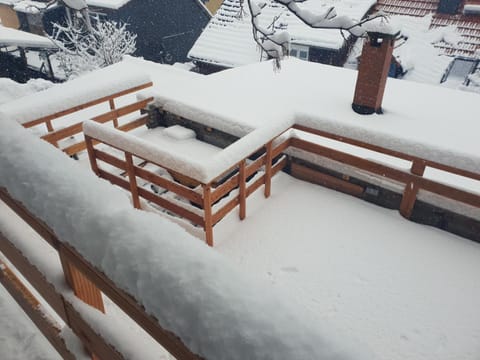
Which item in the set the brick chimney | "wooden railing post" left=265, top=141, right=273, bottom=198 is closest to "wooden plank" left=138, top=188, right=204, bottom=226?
"wooden railing post" left=265, top=141, right=273, bottom=198

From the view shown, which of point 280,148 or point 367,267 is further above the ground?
point 280,148

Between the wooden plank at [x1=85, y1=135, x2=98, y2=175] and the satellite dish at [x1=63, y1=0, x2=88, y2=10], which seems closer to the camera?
the wooden plank at [x1=85, y1=135, x2=98, y2=175]

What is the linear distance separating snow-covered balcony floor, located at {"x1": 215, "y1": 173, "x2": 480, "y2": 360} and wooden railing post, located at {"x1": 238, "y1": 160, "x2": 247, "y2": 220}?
144 millimetres

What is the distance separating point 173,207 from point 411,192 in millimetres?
3072

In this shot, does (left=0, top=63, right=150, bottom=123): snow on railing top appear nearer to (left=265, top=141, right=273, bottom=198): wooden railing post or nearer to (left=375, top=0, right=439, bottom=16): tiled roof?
(left=265, top=141, right=273, bottom=198): wooden railing post

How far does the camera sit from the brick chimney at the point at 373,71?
22.9 feet

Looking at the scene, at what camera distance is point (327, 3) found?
682 inches

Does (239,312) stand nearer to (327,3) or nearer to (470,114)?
(470,114)

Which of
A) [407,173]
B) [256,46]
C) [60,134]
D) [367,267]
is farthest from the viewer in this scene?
[256,46]

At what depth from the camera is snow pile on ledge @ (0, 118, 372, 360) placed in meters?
0.79

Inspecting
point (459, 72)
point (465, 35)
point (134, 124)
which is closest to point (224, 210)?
point (134, 124)

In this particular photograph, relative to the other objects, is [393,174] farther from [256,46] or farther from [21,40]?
[21,40]

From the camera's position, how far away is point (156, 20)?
25438 millimetres

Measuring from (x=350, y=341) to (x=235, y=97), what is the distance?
742 centimetres
